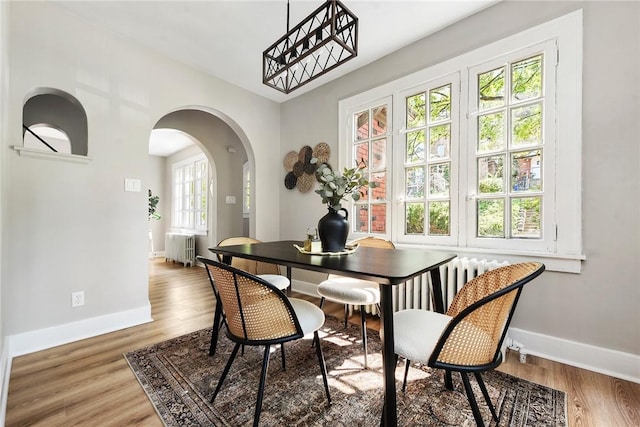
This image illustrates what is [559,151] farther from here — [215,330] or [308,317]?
[215,330]

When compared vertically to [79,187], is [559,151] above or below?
above

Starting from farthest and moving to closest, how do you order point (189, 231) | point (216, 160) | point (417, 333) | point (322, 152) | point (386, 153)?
point (189, 231) < point (216, 160) < point (322, 152) < point (386, 153) < point (417, 333)

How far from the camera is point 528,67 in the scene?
1997 mm

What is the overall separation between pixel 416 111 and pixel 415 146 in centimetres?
33

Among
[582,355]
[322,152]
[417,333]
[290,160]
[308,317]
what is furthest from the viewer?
[290,160]

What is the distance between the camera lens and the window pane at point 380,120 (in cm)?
277

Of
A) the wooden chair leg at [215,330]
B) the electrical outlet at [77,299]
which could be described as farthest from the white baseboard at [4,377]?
the wooden chair leg at [215,330]

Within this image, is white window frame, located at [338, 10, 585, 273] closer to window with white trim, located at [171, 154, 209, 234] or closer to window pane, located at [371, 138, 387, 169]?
window pane, located at [371, 138, 387, 169]

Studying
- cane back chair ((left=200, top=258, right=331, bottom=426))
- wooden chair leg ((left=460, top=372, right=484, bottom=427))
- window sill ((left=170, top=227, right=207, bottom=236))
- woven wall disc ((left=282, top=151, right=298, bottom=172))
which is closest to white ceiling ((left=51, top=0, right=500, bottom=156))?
woven wall disc ((left=282, top=151, right=298, bottom=172))

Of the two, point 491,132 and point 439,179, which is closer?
point 491,132

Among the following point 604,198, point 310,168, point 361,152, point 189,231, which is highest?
point 361,152

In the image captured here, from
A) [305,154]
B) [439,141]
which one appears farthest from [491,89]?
[305,154]

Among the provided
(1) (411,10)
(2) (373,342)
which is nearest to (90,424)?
(2) (373,342)

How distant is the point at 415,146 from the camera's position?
2.55 meters
